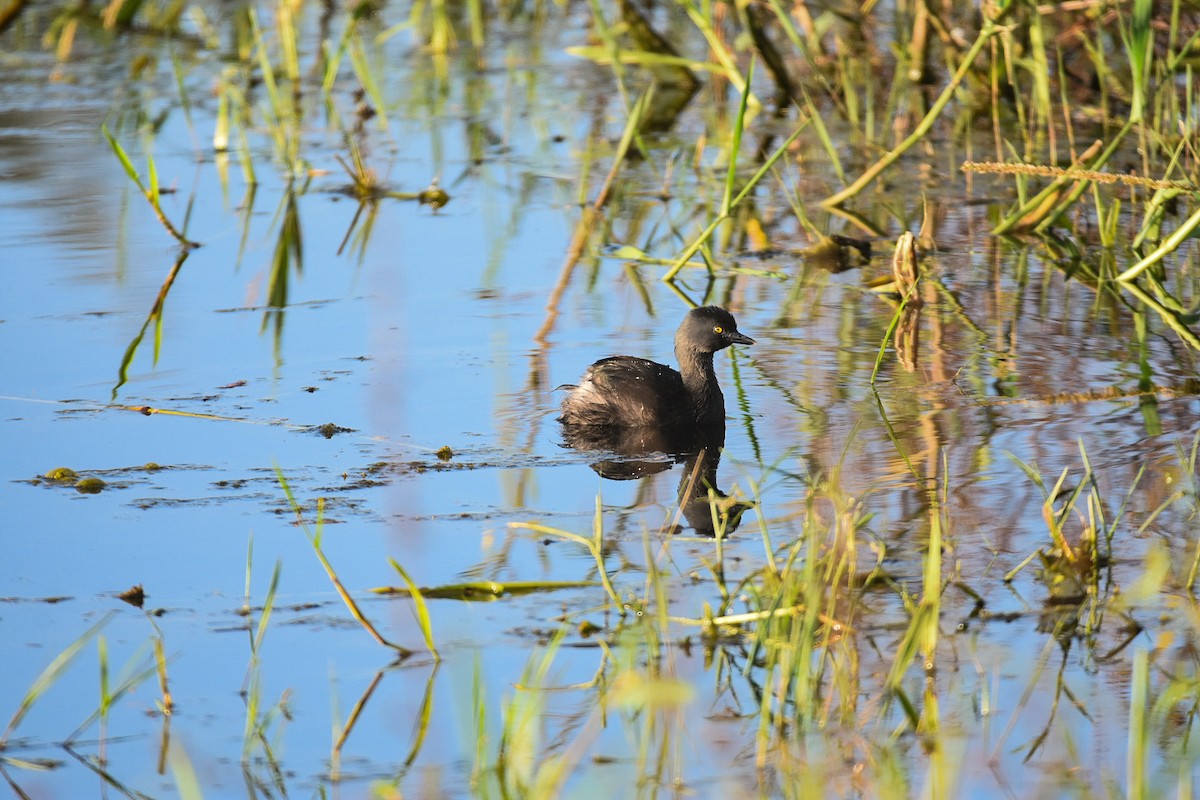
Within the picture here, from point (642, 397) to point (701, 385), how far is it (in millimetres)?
268

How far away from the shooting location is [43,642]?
4.49m

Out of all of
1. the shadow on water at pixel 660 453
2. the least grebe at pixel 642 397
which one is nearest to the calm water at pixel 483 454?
the shadow on water at pixel 660 453

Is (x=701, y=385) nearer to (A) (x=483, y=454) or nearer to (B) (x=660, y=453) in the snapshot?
(B) (x=660, y=453)

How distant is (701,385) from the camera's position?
21.6 ft

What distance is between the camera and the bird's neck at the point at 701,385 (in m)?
6.50

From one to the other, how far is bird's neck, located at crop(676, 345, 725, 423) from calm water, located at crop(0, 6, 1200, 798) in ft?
0.56

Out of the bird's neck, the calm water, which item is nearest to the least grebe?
the bird's neck

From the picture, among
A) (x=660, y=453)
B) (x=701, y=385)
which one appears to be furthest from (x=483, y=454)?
(x=701, y=385)

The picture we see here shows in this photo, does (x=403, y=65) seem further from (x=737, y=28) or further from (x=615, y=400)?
(x=615, y=400)

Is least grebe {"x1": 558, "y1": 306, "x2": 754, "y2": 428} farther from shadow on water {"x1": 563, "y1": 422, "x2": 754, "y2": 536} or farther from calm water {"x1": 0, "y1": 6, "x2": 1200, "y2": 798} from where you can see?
calm water {"x1": 0, "y1": 6, "x2": 1200, "y2": 798}

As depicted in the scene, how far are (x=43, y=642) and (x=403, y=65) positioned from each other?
10636mm

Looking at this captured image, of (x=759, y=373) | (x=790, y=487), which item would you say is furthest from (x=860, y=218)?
(x=790, y=487)

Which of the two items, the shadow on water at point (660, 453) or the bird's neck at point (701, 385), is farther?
the bird's neck at point (701, 385)

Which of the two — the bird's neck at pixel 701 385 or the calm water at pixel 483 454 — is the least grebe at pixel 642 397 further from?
the calm water at pixel 483 454
